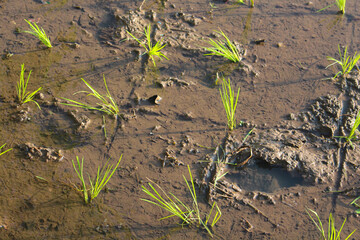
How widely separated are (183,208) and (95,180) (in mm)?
679

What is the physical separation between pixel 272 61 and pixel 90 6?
2.01 m

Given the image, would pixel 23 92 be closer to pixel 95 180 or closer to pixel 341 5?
pixel 95 180

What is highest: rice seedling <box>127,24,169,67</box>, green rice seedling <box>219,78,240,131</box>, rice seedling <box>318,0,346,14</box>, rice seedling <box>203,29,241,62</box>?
rice seedling <box>318,0,346,14</box>

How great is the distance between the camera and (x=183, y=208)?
226 cm

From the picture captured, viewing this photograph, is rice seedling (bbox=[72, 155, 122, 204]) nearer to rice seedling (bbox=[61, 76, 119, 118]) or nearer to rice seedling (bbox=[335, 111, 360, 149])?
rice seedling (bbox=[61, 76, 119, 118])

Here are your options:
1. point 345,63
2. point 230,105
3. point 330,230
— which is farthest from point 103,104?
point 345,63

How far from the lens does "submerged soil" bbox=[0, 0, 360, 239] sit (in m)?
2.22

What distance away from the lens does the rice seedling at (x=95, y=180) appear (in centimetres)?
220

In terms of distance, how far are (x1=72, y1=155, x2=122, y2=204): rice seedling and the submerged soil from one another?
0.05 m

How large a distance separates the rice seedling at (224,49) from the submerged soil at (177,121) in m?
0.08

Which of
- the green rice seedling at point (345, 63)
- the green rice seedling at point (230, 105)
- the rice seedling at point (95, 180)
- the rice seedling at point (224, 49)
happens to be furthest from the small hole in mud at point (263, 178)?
the green rice seedling at point (345, 63)

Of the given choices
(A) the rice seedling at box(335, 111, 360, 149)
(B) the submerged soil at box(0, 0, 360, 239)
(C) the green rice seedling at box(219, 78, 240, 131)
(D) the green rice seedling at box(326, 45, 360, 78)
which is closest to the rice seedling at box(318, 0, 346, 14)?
(B) the submerged soil at box(0, 0, 360, 239)

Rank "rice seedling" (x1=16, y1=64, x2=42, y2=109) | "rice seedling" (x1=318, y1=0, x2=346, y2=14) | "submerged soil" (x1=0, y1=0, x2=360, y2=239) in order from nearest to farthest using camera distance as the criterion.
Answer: "submerged soil" (x1=0, y1=0, x2=360, y2=239) < "rice seedling" (x1=16, y1=64, x2=42, y2=109) < "rice seedling" (x1=318, y1=0, x2=346, y2=14)

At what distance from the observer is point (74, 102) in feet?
8.83
